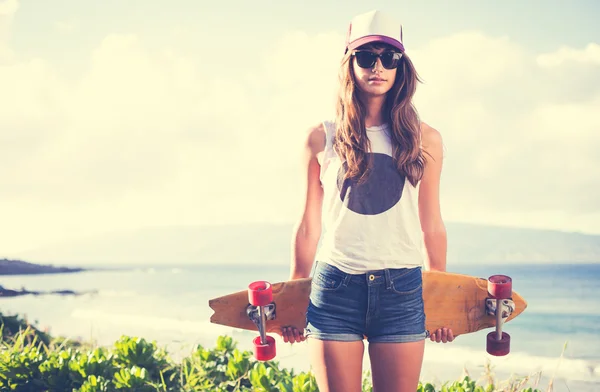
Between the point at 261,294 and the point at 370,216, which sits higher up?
the point at 370,216

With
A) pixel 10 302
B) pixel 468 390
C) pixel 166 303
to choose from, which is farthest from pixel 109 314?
pixel 468 390

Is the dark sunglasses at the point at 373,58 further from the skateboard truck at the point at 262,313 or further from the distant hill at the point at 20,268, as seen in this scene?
the distant hill at the point at 20,268

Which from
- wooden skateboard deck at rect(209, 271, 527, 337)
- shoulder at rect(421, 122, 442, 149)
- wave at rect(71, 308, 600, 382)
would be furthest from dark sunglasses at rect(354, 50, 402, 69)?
wave at rect(71, 308, 600, 382)

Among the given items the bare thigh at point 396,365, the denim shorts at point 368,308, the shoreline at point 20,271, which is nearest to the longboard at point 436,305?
the denim shorts at point 368,308

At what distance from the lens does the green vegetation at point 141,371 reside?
4.19 metres

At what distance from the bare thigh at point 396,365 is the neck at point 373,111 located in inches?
36.0

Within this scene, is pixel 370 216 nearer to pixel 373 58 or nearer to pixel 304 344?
pixel 373 58

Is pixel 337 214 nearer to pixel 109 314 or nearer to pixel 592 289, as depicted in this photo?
pixel 109 314

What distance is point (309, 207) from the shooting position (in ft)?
8.96

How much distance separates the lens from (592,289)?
77.0ft

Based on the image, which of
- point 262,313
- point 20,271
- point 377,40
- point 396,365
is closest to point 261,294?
point 262,313

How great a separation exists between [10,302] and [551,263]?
76.3 feet

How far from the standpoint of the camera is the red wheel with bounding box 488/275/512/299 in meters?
2.90

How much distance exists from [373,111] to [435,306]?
1024mm
